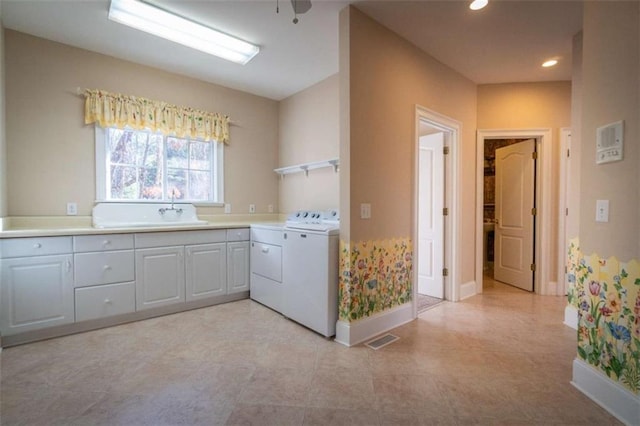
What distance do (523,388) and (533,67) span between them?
3201 mm

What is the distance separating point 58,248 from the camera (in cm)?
235

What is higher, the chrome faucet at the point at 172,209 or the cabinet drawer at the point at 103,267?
the chrome faucet at the point at 172,209

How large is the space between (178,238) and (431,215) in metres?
2.83

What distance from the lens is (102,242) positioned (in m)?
2.54

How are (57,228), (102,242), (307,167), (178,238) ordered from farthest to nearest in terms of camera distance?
1. (307,167)
2. (178,238)
3. (57,228)
4. (102,242)

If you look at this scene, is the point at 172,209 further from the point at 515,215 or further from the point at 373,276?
the point at 515,215

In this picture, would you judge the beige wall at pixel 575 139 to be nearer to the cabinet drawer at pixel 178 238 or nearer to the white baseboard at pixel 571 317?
the white baseboard at pixel 571 317

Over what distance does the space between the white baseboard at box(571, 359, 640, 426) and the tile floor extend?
0.06 meters

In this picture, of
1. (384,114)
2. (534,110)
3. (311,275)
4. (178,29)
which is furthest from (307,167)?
(534,110)

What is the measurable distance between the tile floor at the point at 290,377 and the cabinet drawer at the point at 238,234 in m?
0.94

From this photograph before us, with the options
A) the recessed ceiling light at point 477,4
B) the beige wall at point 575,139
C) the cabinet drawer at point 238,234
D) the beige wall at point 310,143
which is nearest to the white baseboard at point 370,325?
the beige wall at point 310,143

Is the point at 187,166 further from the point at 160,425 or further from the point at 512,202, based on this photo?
the point at 512,202

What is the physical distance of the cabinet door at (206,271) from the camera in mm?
3025

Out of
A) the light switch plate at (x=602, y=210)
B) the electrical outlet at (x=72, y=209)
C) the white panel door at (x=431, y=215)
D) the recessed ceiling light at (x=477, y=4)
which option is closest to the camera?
the light switch plate at (x=602, y=210)
